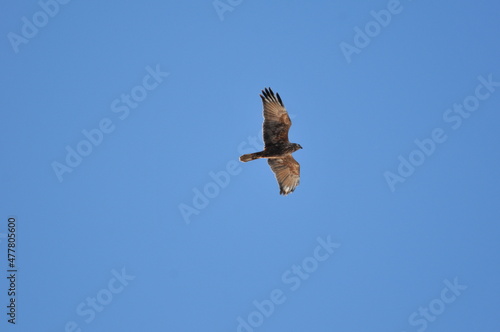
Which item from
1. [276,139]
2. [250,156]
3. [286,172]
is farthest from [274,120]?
[286,172]

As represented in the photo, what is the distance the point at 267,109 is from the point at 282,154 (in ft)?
6.51

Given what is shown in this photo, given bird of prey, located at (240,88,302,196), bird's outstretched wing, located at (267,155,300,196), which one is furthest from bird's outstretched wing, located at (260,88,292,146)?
bird's outstretched wing, located at (267,155,300,196)

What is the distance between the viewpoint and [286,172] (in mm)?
37875

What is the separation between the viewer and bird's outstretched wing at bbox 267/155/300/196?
123 ft

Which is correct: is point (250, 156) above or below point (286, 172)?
above

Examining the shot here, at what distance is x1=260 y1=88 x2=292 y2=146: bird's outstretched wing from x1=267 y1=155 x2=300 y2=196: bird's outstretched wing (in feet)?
4.10

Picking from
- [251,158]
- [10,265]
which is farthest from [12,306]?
[251,158]

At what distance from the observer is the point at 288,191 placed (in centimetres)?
3791

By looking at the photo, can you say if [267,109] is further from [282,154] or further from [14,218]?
[14,218]

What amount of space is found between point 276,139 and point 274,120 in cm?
80

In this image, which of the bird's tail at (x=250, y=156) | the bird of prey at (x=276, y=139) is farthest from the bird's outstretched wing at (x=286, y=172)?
the bird's tail at (x=250, y=156)

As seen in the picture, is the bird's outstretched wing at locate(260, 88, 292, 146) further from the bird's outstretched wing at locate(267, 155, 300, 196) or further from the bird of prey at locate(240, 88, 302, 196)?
the bird's outstretched wing at locate(267, 155, 300, 196)

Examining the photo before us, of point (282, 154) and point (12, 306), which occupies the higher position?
point (12, 306)

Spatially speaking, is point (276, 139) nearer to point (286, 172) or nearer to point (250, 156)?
point (250, 156)
